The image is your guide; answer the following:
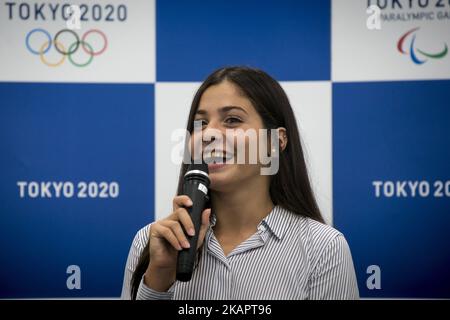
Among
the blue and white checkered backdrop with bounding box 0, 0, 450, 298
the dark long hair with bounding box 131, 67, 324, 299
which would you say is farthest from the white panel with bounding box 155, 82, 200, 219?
the dark long hair with bounding box 131, 67, 324, 299

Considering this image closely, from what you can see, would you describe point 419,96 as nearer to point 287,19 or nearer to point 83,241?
point 287,19

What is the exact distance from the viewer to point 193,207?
103 cm

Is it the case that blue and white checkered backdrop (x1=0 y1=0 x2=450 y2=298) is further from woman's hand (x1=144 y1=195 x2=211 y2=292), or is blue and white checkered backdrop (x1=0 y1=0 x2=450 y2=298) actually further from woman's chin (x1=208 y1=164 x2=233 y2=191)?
woman's hand (x1=144 y1=195 x2=211 y2=292)

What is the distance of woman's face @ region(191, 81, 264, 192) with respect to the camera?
125 centimetres

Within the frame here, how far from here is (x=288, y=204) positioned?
4.48ft

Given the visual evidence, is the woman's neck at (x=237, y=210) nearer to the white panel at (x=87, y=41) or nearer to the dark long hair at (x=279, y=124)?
the dark long hair at (x=279, y=124)

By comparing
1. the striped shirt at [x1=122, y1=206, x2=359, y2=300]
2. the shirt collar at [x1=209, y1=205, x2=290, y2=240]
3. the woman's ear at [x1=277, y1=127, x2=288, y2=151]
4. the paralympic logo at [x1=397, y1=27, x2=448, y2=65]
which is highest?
the paralympic logo at [x1=397, y1=27, x2=448, y2=65]

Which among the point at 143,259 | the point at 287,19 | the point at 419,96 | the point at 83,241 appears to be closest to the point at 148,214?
the point at 83,241

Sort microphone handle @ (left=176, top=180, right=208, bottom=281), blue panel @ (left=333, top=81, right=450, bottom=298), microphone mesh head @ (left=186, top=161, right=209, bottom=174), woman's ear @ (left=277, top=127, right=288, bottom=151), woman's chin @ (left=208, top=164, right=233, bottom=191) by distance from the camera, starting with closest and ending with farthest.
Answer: microphone handle @ (left=176, top=180, right=208, bottom=281), microphone mesh head @ (left=186, top=161, right=209, bottom=174), woman's chin @ (left=208, top=164, right=233, bottom=191), woman's ear @ (left=277, top=127, right=288, bottom=151), blue panel @ (left=333, top=81, right=450, bottom=298)

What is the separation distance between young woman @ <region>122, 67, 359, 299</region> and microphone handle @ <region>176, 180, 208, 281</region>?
0.06 meters

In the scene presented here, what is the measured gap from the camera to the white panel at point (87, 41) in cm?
196

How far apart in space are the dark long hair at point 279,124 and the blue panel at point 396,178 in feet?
1.95

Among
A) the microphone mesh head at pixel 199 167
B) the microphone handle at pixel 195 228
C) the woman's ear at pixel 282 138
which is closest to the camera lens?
the microphone handle at pixel 195 228

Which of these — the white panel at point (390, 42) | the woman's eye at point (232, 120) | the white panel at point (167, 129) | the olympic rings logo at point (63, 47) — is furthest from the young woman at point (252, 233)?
the olympic rings logo at point (63, 47)
